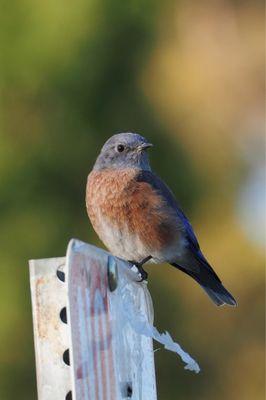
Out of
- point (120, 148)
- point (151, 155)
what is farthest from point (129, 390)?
point (151, 155)

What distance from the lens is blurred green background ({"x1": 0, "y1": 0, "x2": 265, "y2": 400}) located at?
723cm

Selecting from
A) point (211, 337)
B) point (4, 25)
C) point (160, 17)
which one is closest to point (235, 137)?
point (160, 17)

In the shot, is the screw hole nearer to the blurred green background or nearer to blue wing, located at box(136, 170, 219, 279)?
blue wing, located at box(136, 170, 219, 279)

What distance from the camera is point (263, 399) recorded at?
818cm

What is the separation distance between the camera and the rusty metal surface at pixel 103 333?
2082mm

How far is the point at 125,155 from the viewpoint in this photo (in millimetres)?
5555

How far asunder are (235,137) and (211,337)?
5.64ft

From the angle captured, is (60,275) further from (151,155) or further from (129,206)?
(151,155)

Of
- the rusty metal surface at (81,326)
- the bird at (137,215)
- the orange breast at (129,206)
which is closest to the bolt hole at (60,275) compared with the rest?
the rusty metal surface at (81,326)

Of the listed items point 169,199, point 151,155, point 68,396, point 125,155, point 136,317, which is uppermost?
point 151,155

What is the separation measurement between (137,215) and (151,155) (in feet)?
8.31

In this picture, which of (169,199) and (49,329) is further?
(169,199)

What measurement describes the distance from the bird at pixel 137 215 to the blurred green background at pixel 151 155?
5.22 ft

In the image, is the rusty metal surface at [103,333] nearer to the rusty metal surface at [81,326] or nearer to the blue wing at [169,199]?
the rusty metal surface at [81,326]
